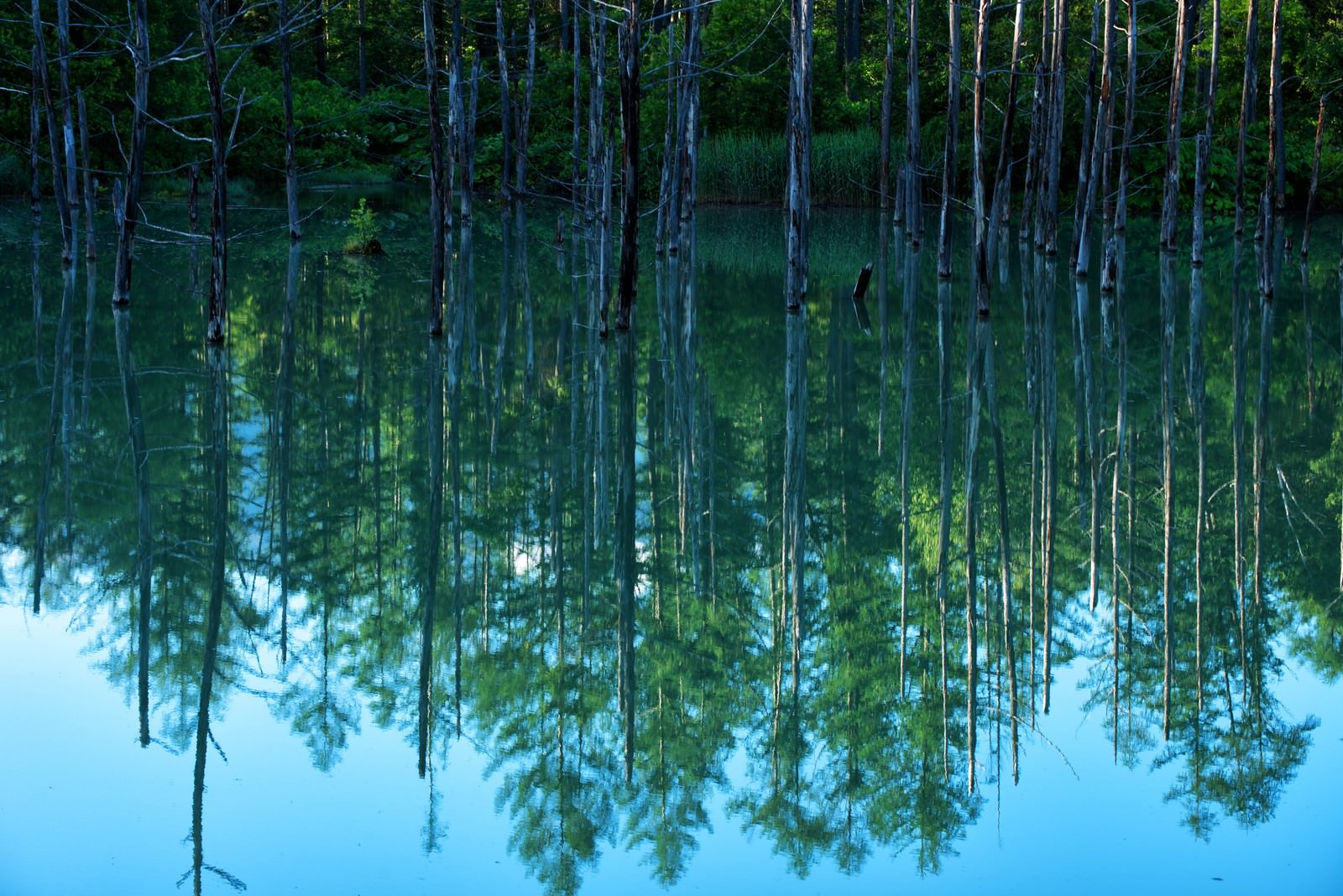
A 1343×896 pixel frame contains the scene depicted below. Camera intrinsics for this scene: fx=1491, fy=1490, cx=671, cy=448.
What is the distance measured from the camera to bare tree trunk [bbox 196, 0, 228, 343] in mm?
12141

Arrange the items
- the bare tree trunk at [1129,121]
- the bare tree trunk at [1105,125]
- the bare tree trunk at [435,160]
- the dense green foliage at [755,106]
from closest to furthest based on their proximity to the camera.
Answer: the bare tree trunk at [435,160], the bare tree trunk at [1105,125], the bare tree trunk at [1129,121], the dense green foliage at [755,106]

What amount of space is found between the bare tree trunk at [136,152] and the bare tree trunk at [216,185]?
74 cm

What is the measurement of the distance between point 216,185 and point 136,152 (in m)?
1.95

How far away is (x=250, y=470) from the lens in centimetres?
876

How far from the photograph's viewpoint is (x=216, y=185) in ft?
41.3

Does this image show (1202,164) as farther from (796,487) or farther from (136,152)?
(796,487)

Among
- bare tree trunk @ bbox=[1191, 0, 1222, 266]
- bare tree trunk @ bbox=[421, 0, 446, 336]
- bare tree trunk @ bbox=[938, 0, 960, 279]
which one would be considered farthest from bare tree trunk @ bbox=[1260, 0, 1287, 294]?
bare tree trunk @ bbox=[421, 0, 446, 336]

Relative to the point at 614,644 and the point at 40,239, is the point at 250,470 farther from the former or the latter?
the point at 40,239

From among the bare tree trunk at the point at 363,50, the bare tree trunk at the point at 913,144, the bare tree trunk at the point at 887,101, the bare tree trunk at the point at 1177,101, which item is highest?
the bare tree trunk at the point at 363,50

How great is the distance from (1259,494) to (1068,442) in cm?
150

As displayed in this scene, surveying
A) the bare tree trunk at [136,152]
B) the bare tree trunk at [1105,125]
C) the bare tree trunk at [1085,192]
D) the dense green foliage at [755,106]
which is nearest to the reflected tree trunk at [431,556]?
the bare tree trunk at [136,152]

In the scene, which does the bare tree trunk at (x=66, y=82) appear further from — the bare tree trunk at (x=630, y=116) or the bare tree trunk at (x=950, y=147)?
the bare tree trunk at (x=950, y=147)

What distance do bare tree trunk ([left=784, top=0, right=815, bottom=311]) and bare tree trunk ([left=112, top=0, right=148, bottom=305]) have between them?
6.12 metres

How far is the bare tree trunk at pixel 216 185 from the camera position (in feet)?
39.8
